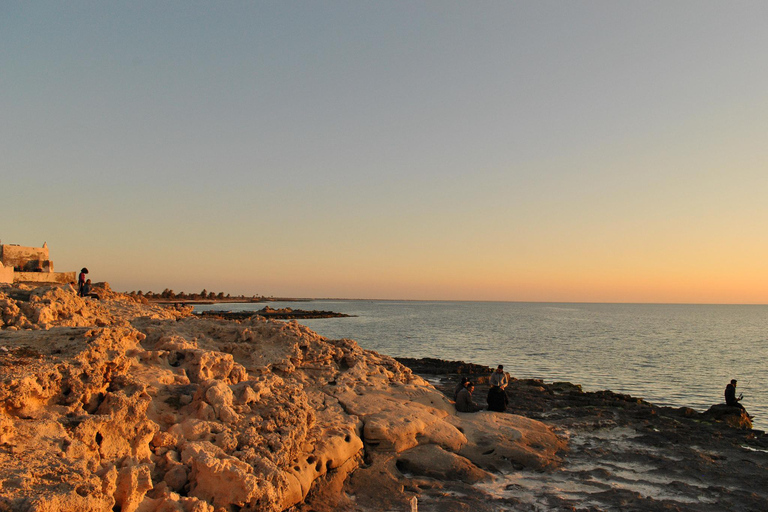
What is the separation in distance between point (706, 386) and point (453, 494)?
73.4 feet

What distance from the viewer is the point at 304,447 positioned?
811 cm

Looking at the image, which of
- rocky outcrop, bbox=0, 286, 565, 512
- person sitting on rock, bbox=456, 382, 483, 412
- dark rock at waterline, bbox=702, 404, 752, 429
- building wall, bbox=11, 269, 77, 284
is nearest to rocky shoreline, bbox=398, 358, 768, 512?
dark rock at waterline, bbox=702, 404, 752, 429

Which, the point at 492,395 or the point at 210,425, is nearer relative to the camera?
the point at 210,425

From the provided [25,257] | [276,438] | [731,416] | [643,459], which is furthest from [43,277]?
[731,416]

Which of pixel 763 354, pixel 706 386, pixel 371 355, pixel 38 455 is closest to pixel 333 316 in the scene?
pixel 763 354

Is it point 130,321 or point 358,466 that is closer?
point 358,466

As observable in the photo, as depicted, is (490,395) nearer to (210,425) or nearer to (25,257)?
(210,425)

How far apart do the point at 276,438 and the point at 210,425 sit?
3.31 feet

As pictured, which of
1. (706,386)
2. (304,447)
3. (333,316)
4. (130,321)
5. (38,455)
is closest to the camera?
(38,455)

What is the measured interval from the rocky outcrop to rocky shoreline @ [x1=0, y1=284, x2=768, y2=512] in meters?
0.03

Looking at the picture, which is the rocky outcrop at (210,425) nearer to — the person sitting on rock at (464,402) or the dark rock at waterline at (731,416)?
the person sitting on rock at (464,402)

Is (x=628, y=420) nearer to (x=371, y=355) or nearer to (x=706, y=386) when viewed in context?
(x=371, y=355)

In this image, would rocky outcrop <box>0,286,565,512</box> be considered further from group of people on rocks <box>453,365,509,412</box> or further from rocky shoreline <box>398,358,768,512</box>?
rocky shoreline <box>398,358,768,512</box>

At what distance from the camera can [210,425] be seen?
7148 mm
